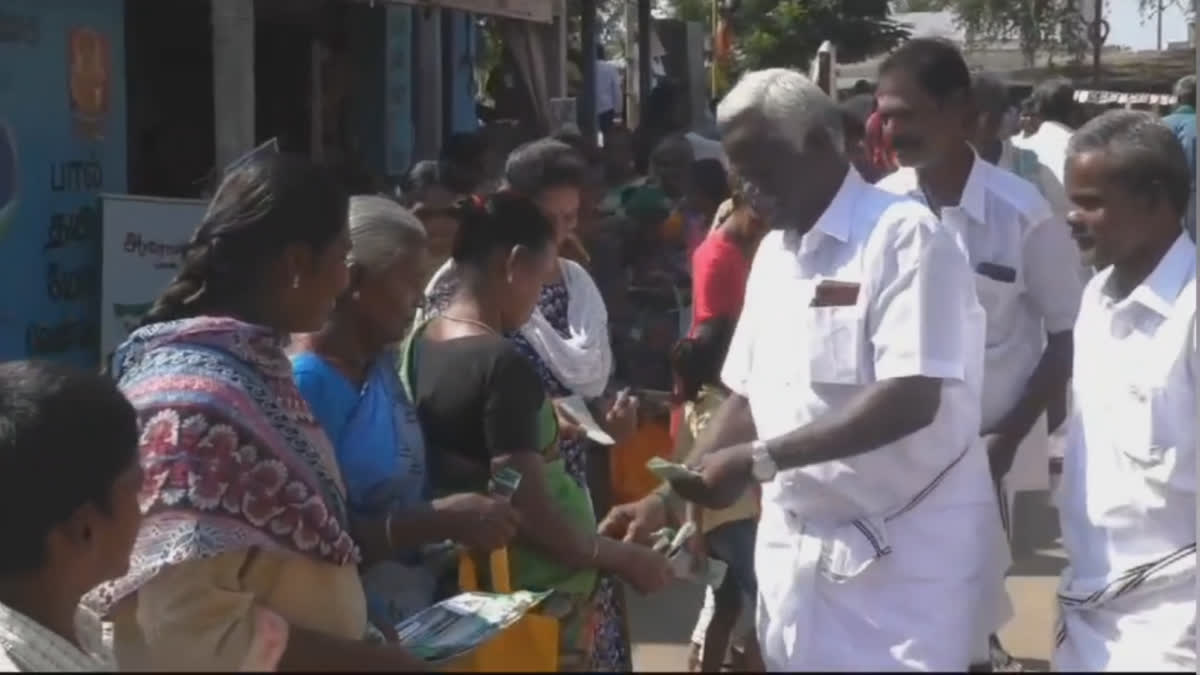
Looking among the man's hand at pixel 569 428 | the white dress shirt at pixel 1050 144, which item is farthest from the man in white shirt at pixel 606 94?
the man's hand at pixel 569 428

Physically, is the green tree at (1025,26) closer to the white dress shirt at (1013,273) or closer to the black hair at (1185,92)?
the black hair at (1185,92)

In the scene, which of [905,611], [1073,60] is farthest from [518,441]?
[1073,60]

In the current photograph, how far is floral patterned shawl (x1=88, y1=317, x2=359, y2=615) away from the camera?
2477 millimetres

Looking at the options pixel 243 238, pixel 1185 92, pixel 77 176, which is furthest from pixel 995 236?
pixel 1185 92

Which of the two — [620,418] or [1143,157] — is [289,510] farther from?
[620,418]

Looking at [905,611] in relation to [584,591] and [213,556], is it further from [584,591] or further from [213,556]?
[213,556]

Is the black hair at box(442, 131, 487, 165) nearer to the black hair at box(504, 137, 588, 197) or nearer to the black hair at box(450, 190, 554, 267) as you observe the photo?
the black hair at box(504, 137, 588, 197)

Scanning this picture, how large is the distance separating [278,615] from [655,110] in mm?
12653

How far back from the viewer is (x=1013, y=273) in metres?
4.10

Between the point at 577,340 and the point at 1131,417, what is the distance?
2.28m

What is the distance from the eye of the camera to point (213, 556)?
2496mm

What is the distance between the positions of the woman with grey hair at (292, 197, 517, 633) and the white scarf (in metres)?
1.60

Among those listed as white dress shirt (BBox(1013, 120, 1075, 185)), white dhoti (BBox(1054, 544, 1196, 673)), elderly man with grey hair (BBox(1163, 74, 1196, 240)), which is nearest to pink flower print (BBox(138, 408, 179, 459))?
white dhoti (BBox(1054, 544, 1196, 673))

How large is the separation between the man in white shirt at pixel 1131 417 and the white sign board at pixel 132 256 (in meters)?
3.85
